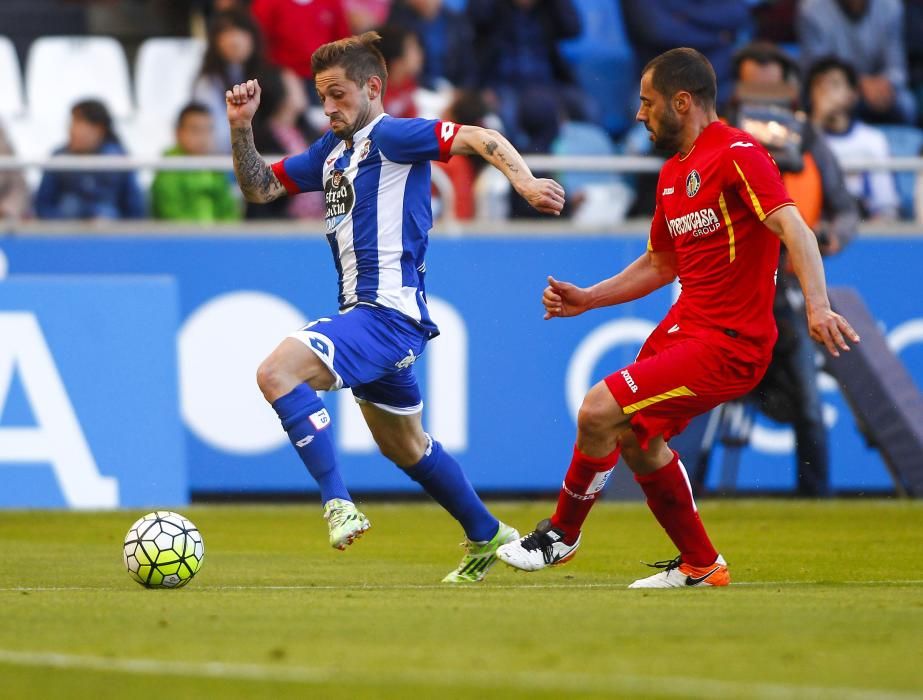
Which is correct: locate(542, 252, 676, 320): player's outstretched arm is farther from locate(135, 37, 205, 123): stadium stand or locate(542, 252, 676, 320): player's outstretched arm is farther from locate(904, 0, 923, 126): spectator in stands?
locate(904, 0, 923, 126): spectator in stands

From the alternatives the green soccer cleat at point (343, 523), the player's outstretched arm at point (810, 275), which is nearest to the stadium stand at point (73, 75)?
the green soccer cleat at point (343, 523)

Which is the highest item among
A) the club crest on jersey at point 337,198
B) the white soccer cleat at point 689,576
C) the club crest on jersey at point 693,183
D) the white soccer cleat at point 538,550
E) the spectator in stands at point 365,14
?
the spectator in stands at point 365,14

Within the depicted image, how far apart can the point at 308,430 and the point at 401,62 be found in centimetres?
770

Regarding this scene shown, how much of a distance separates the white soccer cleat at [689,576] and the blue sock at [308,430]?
1350mm

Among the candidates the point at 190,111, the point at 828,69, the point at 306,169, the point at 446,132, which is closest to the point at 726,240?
the point at 446,132

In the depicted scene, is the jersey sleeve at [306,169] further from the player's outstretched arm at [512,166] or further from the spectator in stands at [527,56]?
the spectator in stands at [527,56]

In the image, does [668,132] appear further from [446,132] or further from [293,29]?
[293,29]

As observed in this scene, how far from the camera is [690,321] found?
24.7ft

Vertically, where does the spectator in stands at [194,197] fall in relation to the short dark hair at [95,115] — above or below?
below

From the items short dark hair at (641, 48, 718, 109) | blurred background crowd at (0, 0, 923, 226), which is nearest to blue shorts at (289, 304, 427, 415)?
short dark hair at (641, 48, 718, 109)

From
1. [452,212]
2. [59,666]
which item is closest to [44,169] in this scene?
[452,212]

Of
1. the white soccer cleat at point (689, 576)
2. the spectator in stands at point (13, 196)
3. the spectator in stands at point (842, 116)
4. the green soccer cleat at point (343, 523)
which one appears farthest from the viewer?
the spectator in stands at point (842, 116)

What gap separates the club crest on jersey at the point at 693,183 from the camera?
7.50 meters

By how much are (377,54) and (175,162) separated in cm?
518
